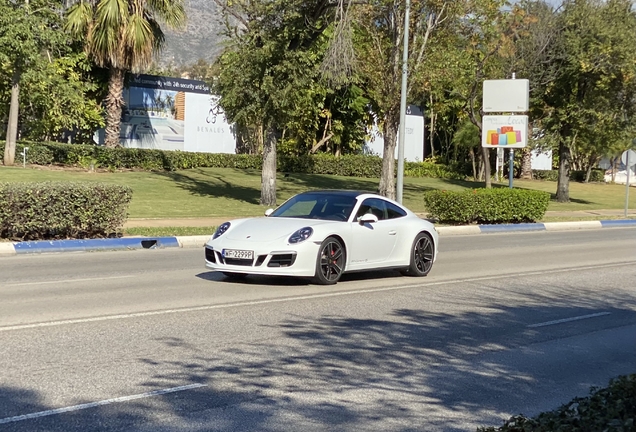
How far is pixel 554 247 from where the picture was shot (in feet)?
69.7

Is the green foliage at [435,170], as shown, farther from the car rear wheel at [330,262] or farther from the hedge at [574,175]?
the car rear wheel at [330,262]

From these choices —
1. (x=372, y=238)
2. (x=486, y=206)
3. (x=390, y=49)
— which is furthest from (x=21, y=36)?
(x=372, y=238)

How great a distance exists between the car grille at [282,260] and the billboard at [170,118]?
32093 mm

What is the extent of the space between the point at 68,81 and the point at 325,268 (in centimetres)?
2870

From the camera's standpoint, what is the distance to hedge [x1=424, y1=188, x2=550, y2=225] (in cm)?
2723

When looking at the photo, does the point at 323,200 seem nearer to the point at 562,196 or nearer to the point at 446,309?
the point at 446,309

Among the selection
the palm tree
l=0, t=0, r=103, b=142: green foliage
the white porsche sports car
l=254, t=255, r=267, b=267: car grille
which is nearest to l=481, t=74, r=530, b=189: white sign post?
the palm tree

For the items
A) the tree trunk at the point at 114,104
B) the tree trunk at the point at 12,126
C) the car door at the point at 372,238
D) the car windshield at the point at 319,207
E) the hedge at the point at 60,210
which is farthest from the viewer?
the tree trunk at the point at 114,104

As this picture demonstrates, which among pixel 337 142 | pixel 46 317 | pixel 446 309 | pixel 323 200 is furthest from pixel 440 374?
pixel 337 142

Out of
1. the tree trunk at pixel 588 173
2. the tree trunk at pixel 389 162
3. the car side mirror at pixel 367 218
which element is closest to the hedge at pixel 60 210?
the car side mirror at pixel 367 218

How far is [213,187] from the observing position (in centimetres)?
3644

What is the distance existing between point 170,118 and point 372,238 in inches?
1367

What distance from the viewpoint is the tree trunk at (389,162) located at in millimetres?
30359

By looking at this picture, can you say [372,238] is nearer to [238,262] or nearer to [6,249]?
[238,262]
